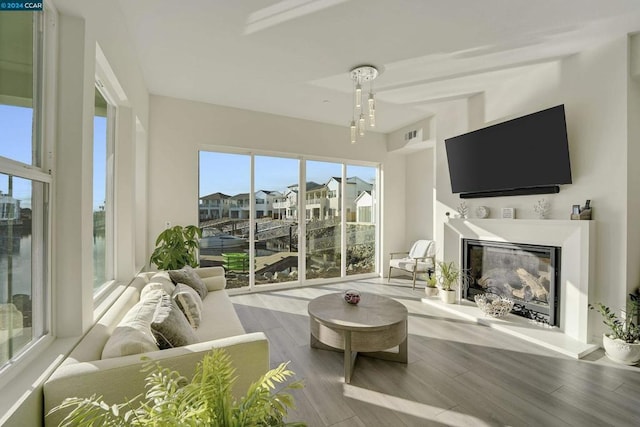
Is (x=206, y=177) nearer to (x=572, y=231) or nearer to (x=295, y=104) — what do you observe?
(x=295, y=104)

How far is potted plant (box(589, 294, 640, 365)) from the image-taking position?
2.48 metres

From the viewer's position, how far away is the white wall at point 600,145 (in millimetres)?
2664

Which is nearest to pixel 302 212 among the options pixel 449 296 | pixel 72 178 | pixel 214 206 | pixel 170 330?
pixel 214 206

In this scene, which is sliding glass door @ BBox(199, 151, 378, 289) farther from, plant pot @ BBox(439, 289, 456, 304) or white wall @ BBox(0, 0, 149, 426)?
white wall @ BBox(0, 0, 149, 426)

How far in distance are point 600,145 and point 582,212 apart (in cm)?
68

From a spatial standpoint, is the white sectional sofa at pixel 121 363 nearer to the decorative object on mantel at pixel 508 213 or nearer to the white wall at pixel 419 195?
the decorative object on mantel at pixel 508 213

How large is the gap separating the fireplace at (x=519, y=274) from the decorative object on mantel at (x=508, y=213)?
339 mm

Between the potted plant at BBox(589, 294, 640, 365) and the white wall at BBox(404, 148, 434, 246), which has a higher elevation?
the white wall at BBox(404, 148, 434, 246)

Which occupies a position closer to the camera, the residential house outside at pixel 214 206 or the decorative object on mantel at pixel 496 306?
the decorative object on mantel at pixel 496 306

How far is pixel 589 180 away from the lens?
2900mm

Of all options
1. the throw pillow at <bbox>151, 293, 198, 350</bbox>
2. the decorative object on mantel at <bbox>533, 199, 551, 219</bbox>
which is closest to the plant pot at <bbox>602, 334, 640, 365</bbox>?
the decorative object on mantel at <bbox>533, 199, 551, 219</bbox>

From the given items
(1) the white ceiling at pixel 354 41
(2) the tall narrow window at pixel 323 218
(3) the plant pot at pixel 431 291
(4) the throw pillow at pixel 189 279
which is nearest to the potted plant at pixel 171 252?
(4) the throw pillow at pixel 189 279

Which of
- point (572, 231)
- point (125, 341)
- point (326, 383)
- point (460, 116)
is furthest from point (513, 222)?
point (125, 341)

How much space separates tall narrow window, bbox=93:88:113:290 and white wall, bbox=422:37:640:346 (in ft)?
14.6
